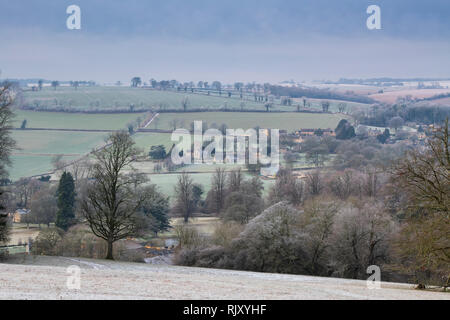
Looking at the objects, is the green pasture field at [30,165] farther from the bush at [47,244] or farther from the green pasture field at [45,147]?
the bush at [47,244]

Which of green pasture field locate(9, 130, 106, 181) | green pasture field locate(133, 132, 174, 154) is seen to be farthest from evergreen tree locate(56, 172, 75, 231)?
green pasture field locate(133, 132, 174, 154)

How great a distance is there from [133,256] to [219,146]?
244 ft

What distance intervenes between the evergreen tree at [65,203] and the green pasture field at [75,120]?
220 feet

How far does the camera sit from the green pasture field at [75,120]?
132 m

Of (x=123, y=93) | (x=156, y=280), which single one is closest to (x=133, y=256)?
(x=156, y=280)

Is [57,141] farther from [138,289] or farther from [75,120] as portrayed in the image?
[138,289]

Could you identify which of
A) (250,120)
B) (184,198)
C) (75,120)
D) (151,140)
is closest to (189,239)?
(184,198)

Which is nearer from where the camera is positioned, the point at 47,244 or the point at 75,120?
the point at 47,244

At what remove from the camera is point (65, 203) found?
62.6 metres

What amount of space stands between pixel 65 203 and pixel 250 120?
85114 millimetres

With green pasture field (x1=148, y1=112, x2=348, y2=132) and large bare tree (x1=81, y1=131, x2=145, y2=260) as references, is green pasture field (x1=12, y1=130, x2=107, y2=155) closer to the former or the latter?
green pasture field (x1=148, y1=112, x2=348, y2=132)

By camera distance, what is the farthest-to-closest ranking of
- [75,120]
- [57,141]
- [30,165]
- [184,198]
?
1. [75,120]
2. [57,141]
3. [30,165]
4. [184,198]

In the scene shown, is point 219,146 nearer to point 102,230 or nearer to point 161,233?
point 161,233

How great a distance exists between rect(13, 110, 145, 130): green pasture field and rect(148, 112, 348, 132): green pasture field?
8.70 m
